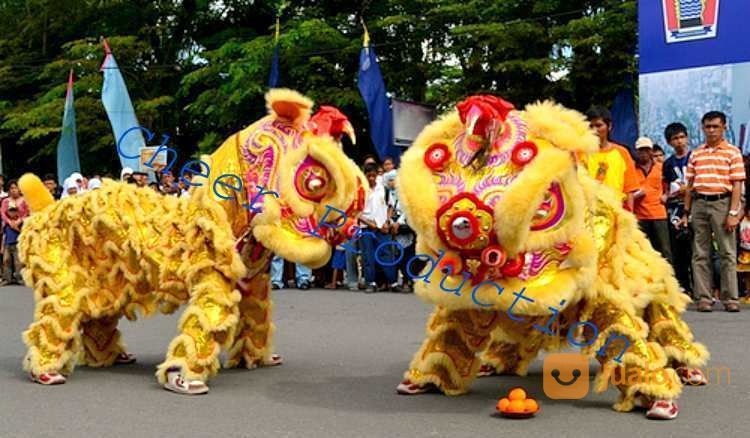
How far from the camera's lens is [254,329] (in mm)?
7363

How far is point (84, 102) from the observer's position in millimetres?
24562

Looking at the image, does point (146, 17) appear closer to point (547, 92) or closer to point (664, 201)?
point (547, 92)

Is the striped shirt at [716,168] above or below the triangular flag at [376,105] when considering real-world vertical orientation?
below

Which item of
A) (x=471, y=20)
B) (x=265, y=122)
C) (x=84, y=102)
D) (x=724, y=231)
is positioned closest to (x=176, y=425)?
(x=265, y=122)

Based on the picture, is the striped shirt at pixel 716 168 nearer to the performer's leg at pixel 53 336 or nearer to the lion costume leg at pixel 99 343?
the lion costume leg at pixel 99 343

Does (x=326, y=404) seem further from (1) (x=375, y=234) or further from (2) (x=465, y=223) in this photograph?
(1) (x=375, y=234)

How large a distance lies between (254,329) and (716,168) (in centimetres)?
500

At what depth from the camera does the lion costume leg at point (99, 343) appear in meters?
7.52

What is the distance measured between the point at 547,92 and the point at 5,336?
12726mm

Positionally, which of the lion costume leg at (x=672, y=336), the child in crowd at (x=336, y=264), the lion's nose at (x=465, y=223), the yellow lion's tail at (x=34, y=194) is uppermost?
the yellow lion's tail at (x=34, y=194)

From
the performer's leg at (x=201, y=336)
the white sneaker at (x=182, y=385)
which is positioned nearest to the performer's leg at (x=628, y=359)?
A: the performer's leg at (x=201, y=336)

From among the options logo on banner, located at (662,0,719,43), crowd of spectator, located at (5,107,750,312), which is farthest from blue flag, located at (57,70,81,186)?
logo on banner, located at (662,0,719,43)

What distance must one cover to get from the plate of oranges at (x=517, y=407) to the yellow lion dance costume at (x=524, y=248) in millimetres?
405

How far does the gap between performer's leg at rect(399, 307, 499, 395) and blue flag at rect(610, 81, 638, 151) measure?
1267cm
